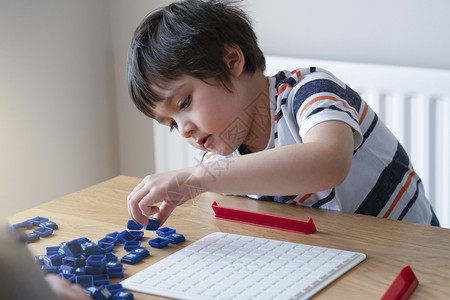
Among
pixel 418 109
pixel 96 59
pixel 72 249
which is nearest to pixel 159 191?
pixel 72 249

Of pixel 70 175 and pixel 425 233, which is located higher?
pixel 425 233

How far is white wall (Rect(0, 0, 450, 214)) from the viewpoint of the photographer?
5.97 feet

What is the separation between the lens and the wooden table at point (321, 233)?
2.46 feet

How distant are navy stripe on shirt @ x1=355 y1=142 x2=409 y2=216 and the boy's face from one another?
27 cm

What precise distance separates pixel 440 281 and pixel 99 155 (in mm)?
1823

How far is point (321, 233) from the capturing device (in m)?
0.92

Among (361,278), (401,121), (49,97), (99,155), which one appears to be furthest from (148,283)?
(99,155)

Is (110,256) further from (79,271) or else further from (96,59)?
(96,59)

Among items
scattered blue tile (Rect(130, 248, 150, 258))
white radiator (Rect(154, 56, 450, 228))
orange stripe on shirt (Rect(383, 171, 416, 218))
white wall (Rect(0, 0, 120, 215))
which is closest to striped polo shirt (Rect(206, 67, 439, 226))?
orange stripe on shirt (Rect(383, 171, 416, 218))

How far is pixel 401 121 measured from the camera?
179cm

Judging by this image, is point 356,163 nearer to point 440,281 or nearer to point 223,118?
point 223,118

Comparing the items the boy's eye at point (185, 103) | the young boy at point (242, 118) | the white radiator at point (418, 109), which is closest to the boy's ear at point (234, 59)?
the young boy at point (242, 118)

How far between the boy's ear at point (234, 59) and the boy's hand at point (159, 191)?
0.92 ft

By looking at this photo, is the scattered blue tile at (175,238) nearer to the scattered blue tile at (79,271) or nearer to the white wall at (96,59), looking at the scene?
the scattered blue tile at (79,271)
